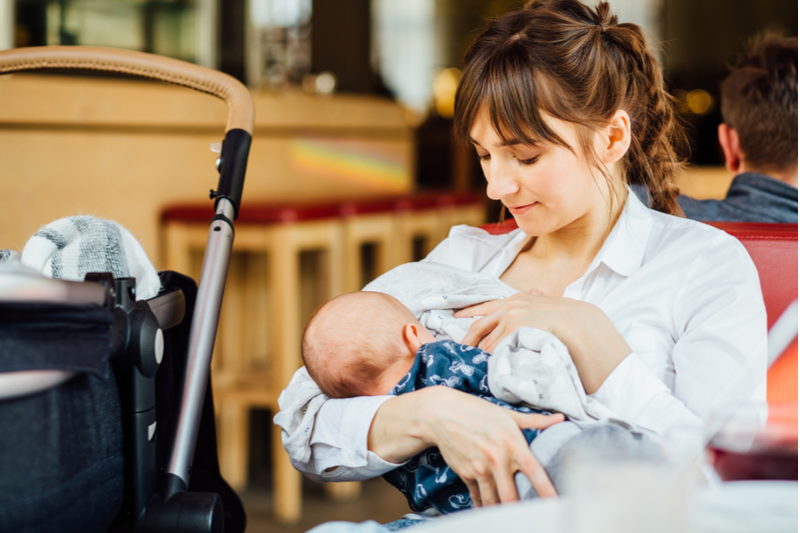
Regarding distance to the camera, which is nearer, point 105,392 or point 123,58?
point 105,392

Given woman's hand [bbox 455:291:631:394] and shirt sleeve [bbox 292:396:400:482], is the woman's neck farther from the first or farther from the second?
shirt sleeve [bbox 292:396:400:482]

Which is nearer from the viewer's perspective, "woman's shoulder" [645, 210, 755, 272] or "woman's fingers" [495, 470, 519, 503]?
"woman's fingers" [495, 470, 519, 503]

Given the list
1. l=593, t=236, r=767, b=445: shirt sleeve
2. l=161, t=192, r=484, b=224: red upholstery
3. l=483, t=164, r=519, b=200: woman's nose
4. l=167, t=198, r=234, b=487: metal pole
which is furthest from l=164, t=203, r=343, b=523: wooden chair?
l=593, t=236, r=767, b=445: shirt sleeve

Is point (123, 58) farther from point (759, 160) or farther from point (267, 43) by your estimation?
point (267, 43)

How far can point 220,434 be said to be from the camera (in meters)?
2.69

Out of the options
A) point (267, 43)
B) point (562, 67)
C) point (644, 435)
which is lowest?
point (644, 435)

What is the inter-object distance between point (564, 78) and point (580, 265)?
32 centimetres

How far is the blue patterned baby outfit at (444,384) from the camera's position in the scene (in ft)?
3.08

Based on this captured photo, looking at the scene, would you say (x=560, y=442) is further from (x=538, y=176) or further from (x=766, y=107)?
(x=766, y=107)

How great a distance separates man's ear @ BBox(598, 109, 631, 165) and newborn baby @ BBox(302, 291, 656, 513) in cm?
41

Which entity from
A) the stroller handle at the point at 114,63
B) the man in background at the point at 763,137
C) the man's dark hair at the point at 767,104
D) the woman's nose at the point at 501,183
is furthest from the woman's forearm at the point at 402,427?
the man's dark hair at the point at 767,104

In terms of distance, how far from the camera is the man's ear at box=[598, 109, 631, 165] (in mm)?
1147

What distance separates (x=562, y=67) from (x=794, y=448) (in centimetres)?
76

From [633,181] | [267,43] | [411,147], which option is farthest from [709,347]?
[267,43]
